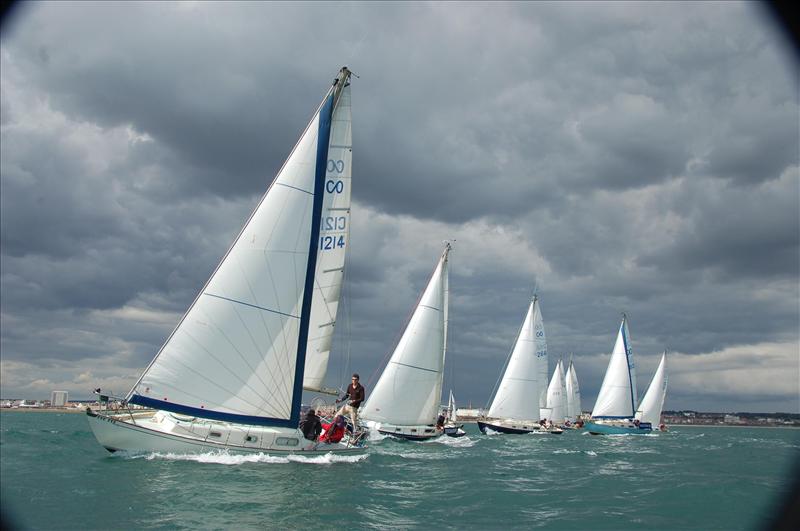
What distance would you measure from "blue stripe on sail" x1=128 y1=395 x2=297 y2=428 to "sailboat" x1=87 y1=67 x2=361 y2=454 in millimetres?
34

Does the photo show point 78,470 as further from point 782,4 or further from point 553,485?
point 782,4

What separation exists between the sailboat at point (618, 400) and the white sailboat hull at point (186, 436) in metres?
57.5

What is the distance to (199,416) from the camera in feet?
69.7

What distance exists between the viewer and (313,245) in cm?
2423

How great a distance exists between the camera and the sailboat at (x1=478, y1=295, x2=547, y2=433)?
61844 millimetres

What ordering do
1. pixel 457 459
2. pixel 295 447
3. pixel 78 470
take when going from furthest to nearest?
pixel 457 459 < pixel 295 447 < pixel 78 470

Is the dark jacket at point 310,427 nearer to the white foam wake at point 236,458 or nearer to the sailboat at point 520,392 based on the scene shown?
the white foam wake at point 236,458

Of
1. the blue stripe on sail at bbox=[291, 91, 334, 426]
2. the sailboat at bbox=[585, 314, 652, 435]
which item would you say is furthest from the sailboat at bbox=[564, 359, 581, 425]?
the blue stripe on sail at bbox=[291, 91, 334, 426]

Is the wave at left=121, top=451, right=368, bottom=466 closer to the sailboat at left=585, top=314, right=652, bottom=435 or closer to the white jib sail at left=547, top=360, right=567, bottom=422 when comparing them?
the sailboat at left=585, top=314, right=652, bottom=435

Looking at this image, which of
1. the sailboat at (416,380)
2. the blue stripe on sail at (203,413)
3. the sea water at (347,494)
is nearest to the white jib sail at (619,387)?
the sailboat at (416,380)

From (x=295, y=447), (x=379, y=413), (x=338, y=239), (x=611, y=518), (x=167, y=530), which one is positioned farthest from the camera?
(x=379, y=413)

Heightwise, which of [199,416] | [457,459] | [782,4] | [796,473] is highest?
[782,4]

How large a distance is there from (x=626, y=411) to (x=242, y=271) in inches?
2502

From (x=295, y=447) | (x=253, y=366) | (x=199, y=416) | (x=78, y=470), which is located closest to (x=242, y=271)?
(x=253, y=366)
